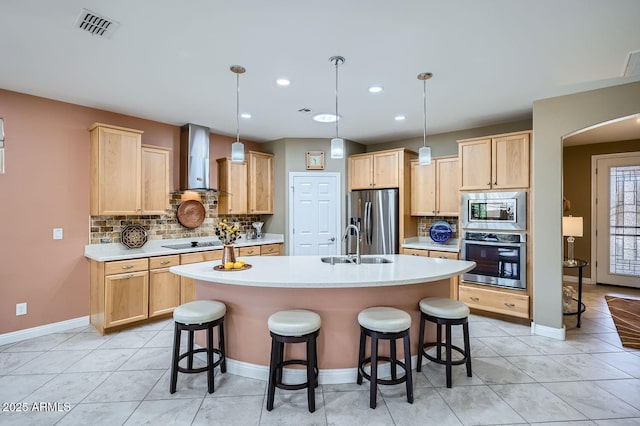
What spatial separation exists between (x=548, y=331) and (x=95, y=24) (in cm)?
503

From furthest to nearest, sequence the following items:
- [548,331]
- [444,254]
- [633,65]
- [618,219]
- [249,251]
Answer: [618,219] < [249,251] < [444,254] < [548,331] < [633,65]

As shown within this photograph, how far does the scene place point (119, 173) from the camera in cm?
388

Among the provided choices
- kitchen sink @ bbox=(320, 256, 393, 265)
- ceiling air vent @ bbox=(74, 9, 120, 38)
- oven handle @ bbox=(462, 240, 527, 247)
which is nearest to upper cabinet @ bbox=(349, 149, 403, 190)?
oven handle @ bbox=(462, 240, 527, 247)

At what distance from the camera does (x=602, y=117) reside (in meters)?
3.24

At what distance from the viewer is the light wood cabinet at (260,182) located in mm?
5352

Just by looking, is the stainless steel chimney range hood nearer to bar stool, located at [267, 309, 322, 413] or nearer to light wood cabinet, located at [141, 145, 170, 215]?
light wood cabinet, located at [141, 145, 170, 215]

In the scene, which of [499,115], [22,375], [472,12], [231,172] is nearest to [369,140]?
[499,115]

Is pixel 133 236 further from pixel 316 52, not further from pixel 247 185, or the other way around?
pixel 316 52

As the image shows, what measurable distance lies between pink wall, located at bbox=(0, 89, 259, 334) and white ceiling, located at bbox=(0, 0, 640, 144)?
0.94 ft

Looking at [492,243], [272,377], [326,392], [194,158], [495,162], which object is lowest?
[326,392]

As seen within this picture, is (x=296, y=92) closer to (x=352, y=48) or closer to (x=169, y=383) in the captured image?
(x=352, y=48)

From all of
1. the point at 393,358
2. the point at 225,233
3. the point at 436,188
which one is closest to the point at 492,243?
the point at 436,188

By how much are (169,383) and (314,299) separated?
1353 millimetres

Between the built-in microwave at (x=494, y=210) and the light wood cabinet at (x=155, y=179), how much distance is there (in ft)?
13.4
